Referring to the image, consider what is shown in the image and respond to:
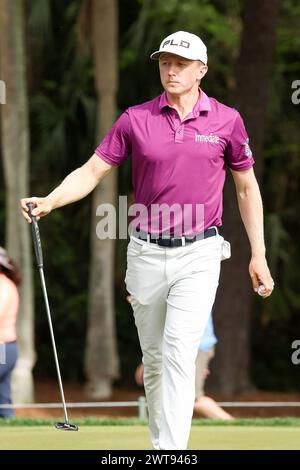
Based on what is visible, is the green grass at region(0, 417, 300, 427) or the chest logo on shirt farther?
the green grass at region(0, 417, 300, 427)

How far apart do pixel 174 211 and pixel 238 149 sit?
17.1 inches

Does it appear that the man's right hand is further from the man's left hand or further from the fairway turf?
the fairway turf

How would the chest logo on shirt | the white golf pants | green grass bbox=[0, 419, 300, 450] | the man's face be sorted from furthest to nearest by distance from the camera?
green grass bbox=[0, 419, 300, 450] → the man's face → the chest logo on shirt → the white golf pants

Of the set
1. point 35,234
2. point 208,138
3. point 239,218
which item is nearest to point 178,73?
point 208,138

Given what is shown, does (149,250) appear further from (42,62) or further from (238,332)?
(42,62)

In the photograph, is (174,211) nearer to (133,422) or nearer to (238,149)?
(238,149)

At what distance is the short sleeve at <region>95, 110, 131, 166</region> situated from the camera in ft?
20.3

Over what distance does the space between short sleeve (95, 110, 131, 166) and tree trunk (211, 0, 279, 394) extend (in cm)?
1241

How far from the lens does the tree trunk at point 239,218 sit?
60.8 feet

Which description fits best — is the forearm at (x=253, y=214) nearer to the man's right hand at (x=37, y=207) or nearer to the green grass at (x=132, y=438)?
the man's right hand at (x=37, y=207)

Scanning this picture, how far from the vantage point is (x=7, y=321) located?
9.99 metres

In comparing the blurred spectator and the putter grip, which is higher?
the putter grip

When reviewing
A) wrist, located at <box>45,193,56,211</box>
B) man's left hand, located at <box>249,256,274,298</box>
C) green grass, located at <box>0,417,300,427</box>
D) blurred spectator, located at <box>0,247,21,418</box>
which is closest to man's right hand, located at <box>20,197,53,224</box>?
wrist, located at <box>45,193,56,211</box>

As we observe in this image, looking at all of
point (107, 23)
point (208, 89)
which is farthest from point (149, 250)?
point (208, 89)
